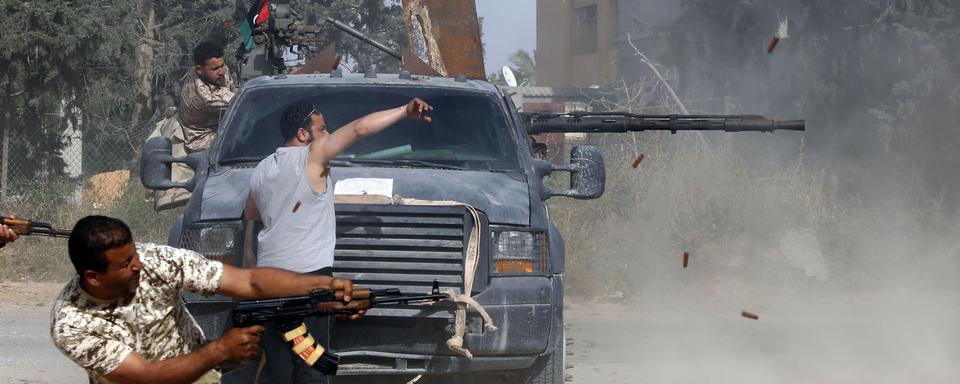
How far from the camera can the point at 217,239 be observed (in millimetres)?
5824

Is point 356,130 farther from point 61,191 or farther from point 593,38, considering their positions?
point 593,38

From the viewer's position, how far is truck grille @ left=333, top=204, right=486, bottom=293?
5.66 metres

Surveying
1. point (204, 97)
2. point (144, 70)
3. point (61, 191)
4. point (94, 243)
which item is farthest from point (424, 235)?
point (144, 70)

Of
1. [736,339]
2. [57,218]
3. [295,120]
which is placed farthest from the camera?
[57,218]

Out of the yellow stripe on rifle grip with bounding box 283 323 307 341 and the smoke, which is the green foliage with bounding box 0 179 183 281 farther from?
the yellow stripe on rifle grip with bounding box 283 323 307 341

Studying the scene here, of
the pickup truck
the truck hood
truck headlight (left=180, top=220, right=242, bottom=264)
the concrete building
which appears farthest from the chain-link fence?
the concrete building

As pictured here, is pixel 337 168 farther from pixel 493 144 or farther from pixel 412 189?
pixel 493 144

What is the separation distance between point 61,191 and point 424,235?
976cm

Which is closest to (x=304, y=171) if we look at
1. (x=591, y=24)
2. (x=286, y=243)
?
(x=286, y=243)

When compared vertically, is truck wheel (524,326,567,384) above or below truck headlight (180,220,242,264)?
below

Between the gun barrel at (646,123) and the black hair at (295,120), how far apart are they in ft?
11.5

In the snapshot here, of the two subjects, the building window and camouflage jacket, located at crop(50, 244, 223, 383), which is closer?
camouflage jacket, located at crop(50, 244, 223, 383)

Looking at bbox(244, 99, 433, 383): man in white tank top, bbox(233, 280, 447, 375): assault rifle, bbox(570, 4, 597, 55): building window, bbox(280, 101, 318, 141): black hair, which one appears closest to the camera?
bbox(233, 280, 447, 375): assault rifle

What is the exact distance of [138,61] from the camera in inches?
746
